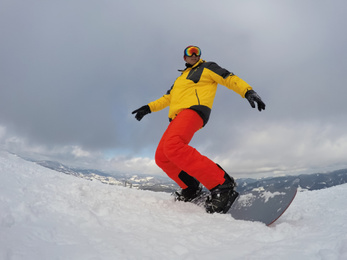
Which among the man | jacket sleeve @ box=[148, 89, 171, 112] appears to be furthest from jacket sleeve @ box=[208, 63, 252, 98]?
jacket sleeve @ box=[148, 89, 171, 112]

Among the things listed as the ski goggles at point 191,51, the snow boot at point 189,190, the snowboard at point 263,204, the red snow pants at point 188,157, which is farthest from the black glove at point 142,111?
the snowboard at point 263,204

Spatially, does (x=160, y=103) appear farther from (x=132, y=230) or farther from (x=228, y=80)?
(x=132, y=230)

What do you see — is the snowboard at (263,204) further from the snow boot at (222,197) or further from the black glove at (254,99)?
the black glove at (254,99)

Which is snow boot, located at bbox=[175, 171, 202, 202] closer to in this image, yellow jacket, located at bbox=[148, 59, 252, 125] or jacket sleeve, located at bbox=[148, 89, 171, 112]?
yellow jacket, located at bbox=[148, 59, 252, 125]

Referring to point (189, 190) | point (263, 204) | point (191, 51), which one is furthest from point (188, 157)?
point (191, 51)

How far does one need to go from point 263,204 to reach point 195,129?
4.28 ft

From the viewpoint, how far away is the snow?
153 cm

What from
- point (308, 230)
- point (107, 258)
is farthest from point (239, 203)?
point (107, 258)

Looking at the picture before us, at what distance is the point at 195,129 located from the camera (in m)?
3.28

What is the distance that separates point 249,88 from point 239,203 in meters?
1.56

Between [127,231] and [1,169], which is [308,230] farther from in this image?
[1,169]

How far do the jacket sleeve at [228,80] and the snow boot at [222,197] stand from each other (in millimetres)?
1199

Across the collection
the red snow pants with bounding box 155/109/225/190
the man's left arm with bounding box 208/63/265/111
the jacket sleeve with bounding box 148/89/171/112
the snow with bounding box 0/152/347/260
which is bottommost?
the snow with bounding box 0/152/347/260

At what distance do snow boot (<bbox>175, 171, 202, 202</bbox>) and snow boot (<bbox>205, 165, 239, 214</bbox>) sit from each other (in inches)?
21.1
